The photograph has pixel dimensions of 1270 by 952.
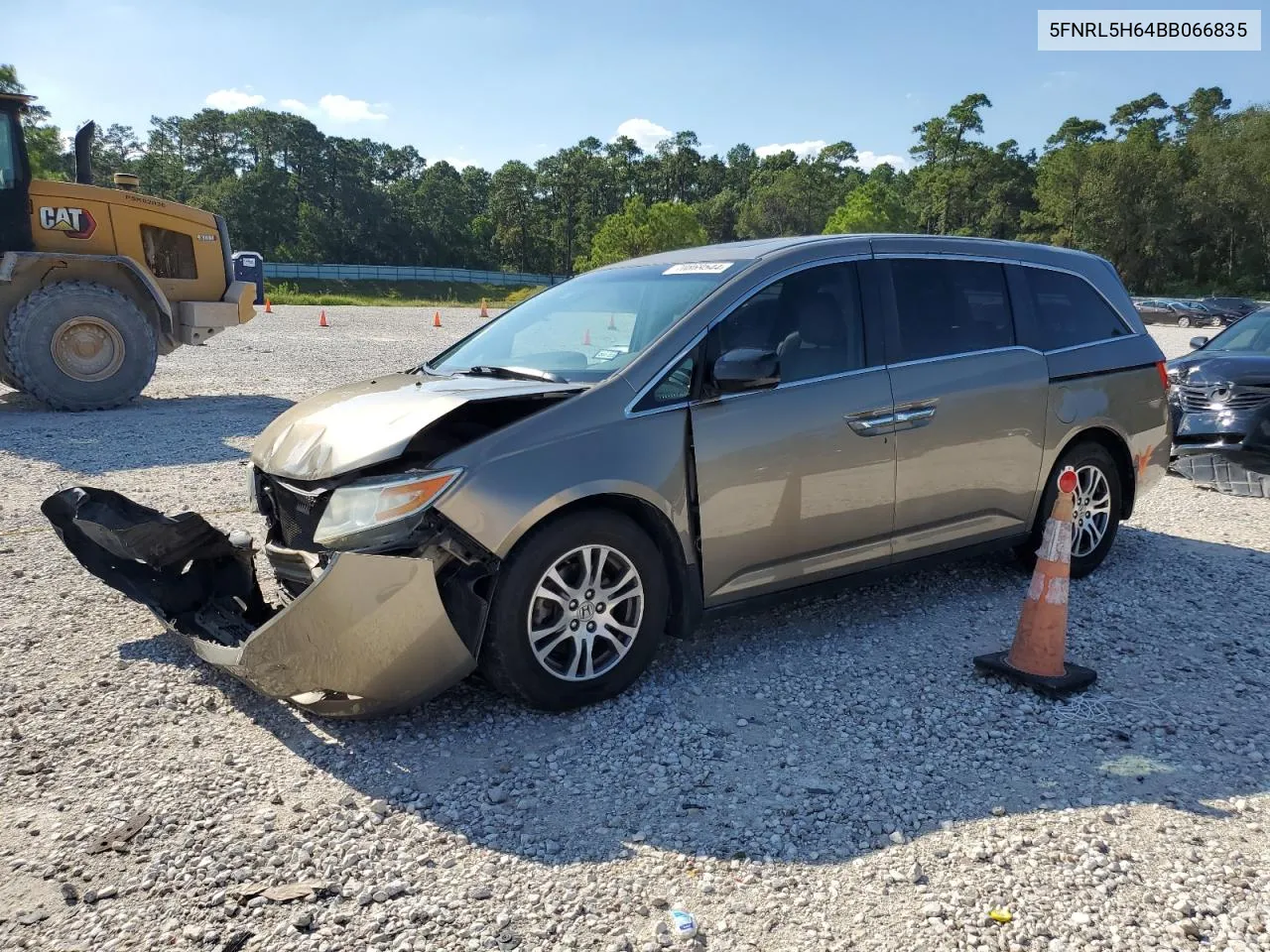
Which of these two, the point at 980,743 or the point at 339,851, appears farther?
the point at 980,743

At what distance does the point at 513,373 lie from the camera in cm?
442

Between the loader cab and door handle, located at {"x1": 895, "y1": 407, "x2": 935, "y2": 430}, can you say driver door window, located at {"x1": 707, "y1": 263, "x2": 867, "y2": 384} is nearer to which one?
door handle, located at {"x1": 895, "y1": 407, "x2": 935, "y2": 430}

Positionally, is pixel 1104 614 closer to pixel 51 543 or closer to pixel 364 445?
pixel 364 445

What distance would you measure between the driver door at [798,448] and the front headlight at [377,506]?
113 cm

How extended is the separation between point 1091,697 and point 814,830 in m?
1.71

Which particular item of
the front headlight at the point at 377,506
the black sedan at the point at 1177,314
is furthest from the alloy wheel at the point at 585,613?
the black sedan at the point at 1177,314

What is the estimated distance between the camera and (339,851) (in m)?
3.00

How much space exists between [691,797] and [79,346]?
34.4 feet

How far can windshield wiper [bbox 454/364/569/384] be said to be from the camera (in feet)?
13.9

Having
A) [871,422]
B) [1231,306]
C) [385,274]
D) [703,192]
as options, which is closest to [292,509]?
[871,422]

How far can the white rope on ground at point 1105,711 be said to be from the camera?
397cm

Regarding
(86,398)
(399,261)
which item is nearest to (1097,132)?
(399,261)

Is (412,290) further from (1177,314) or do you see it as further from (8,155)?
(8,155)

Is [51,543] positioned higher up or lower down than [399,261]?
lower down
